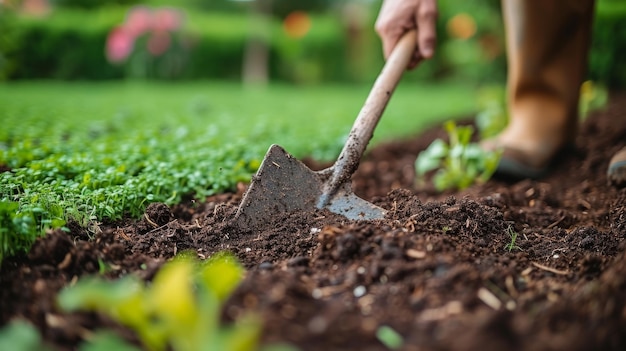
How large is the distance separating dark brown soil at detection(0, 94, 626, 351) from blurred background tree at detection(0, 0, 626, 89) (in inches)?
242

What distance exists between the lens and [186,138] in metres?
3.31

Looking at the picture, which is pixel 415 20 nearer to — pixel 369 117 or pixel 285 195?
pixel 369 117

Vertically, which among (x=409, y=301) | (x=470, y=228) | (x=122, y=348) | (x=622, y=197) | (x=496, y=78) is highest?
(x=122, y=348)

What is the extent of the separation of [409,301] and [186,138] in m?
2.38

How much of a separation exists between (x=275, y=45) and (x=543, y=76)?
36.8 ft

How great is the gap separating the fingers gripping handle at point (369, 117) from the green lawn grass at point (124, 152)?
1.91ft

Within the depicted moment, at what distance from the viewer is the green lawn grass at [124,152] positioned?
73.9 inches

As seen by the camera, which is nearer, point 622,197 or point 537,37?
point 622,197

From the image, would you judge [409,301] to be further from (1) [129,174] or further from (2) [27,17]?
(2) [27,17]

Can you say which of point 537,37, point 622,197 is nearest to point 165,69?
point 537,37

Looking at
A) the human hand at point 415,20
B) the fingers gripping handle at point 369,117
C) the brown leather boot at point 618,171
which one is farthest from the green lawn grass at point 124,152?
the brown leather boot at point 618,171

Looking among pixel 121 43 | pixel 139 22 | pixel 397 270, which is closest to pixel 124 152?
pixel 397 270

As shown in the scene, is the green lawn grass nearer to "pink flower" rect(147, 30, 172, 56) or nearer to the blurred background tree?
the blurred background tree

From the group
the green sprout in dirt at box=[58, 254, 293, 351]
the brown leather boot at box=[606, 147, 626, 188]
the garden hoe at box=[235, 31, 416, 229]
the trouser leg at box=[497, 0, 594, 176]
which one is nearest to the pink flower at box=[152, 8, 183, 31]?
the trouser leg at box=[497, 0, 594, 176]
